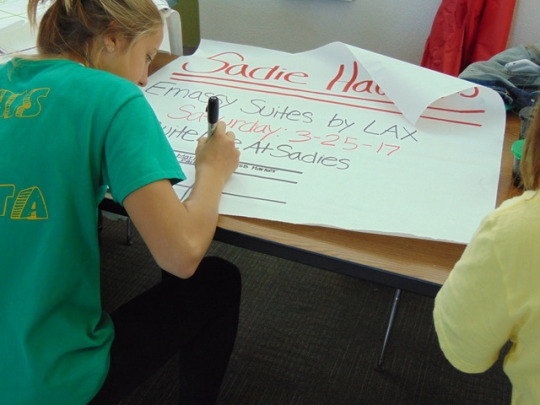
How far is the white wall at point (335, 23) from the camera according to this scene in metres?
2.02

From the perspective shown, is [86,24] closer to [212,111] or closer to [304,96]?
[212,111]

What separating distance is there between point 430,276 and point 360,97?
1.74 ft

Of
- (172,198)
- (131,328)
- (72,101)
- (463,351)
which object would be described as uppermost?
(72,101)

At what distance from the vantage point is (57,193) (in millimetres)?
731

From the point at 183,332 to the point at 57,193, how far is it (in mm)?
337

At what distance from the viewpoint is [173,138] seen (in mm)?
990

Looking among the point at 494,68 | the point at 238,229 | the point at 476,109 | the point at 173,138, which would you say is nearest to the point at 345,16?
the point at 494,68

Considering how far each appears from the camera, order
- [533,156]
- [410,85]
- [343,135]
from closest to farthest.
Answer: [533,156] < [343,135] < [410,85]

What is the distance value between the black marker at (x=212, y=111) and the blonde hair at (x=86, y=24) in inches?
6.0

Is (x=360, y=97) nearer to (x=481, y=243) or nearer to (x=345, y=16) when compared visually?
(x=481, y=243)

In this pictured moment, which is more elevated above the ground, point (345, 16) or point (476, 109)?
point (476, 109)

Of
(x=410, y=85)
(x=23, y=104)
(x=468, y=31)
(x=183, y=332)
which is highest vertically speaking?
(x=23, y=104)

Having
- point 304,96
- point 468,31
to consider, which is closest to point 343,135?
point 304,96

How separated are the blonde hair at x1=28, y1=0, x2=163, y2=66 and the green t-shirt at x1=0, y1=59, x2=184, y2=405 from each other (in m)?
0.06
